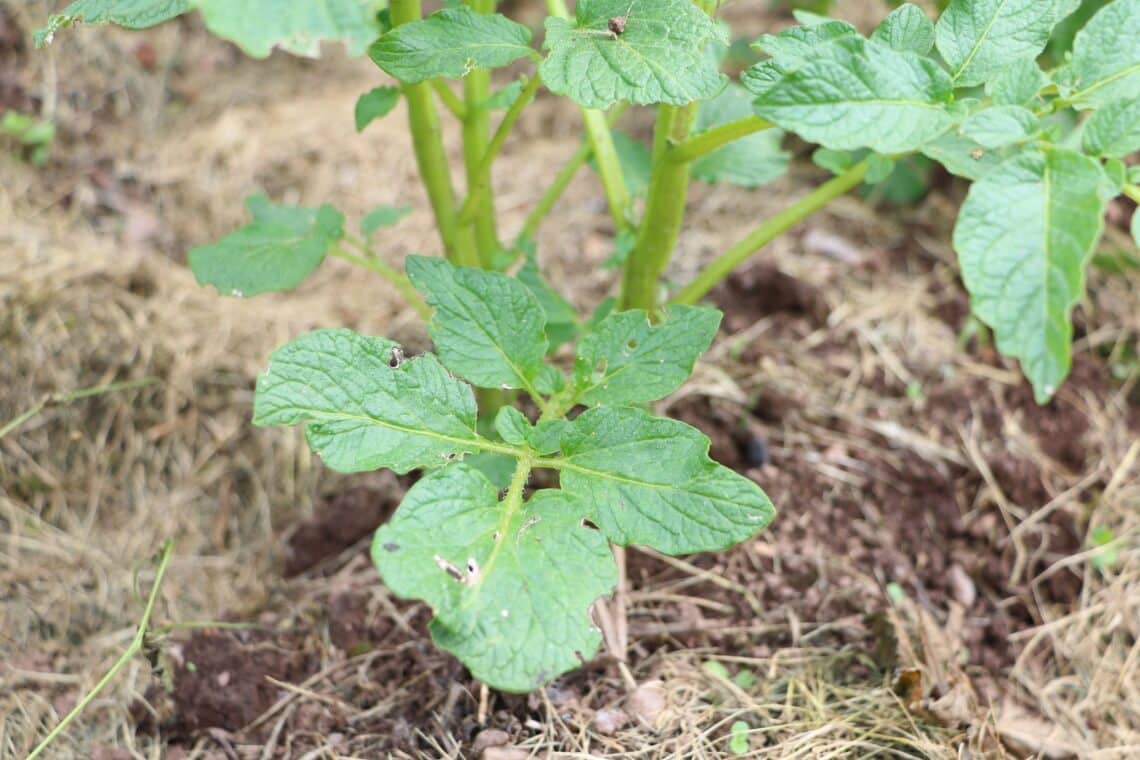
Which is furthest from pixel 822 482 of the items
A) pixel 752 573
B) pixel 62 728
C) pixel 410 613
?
pixel 62 728

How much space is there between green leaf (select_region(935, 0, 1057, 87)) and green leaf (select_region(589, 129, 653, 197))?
71cm

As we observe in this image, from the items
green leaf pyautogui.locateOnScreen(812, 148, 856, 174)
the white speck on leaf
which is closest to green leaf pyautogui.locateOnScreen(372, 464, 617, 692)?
the white speck on leaf

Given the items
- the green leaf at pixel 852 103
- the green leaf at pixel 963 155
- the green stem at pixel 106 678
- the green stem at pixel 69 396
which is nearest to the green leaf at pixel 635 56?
the green leaf at pixel 852 103

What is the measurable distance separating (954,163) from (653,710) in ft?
2.72

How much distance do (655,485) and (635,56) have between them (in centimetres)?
49

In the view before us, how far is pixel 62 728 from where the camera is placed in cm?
140

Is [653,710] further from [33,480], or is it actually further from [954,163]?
[33,480]

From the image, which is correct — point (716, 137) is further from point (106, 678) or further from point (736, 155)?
point (106, 678)

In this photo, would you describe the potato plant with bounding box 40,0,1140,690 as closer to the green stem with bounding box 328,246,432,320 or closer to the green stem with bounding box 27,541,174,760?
the green stem with bounding box 328,246,432,320

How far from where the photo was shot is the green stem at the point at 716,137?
121 centimetres

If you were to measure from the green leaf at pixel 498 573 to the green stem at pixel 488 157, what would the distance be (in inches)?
20.2

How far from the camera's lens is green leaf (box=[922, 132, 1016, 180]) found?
41.0 inches

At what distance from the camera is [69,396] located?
172 cm

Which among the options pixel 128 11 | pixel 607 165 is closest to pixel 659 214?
pixel 607 165
